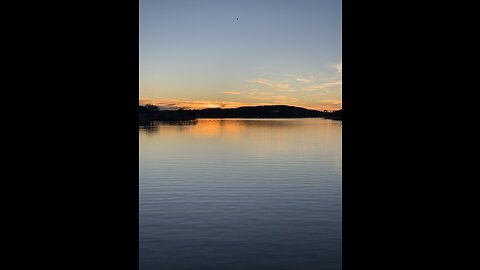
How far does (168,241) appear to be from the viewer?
11586mm
